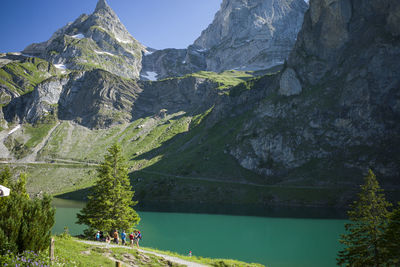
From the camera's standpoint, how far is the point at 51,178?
164 metres

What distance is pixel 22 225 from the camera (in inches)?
515

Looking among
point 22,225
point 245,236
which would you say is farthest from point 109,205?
point 245,236

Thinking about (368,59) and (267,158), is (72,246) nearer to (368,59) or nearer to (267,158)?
(267,158)

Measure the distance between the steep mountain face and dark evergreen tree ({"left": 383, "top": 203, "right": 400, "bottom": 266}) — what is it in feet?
312

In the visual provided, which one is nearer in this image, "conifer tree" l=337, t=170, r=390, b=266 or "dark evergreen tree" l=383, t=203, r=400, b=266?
"dark evergreen tree" l=383, t=203, r=400, b=266

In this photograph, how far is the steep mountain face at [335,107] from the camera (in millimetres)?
116688

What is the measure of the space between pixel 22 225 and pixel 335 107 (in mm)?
144699

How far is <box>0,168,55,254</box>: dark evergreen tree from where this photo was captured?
1249cm

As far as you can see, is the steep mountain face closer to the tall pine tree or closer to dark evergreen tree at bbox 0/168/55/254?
the tall pine tree

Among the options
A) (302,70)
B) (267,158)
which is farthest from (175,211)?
(302,70)

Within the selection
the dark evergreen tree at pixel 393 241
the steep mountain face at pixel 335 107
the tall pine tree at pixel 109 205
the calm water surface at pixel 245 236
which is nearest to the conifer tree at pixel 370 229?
the dark evergreen tree at pixel 393 241

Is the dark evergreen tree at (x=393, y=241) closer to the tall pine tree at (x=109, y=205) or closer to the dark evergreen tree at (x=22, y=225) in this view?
the dark evergreen tree at (x=22, y=225)

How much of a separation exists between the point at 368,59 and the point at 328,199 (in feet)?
261

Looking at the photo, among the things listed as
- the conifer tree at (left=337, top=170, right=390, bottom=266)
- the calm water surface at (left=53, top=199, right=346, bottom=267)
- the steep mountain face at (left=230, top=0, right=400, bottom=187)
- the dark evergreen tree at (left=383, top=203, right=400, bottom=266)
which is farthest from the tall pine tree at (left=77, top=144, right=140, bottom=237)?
the steep mountain face at (left=230, top=0, right=400, bottom=187)
